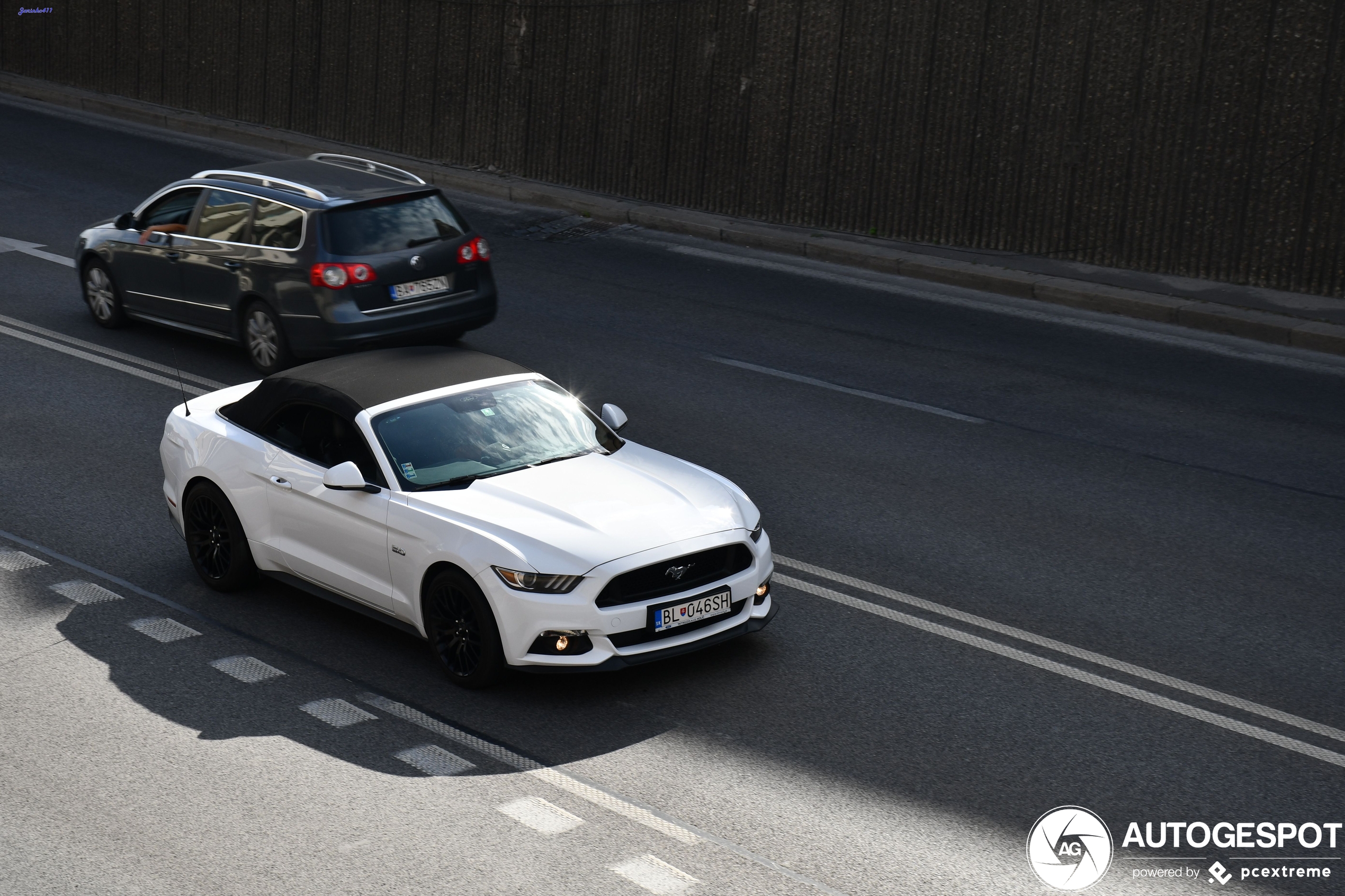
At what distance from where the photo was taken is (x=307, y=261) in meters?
12.0

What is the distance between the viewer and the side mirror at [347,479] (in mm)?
7465

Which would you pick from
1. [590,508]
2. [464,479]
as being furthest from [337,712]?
[590,508]

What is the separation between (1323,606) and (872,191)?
461 inches

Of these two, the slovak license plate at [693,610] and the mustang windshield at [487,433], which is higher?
the mustang windshield at [487,433]

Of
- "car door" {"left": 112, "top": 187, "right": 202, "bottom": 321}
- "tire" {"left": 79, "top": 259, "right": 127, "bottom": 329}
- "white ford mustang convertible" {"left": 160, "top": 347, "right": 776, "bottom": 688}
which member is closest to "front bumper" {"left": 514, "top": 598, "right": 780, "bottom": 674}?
"white ford mustang convertible" {"left": 160, "top": 347, "right": 776, "bottom": 688}

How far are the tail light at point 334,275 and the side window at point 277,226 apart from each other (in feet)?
1.10

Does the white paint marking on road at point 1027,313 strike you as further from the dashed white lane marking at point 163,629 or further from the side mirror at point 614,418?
the dashed white lane marking at point 163,629

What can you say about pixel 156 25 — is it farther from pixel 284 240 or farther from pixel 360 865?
pixel 360 865

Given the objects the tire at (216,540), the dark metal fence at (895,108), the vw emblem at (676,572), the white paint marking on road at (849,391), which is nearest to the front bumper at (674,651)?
the vw emblem at (676,572)

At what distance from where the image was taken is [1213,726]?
22.4ft

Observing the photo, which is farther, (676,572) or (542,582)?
(676,572)

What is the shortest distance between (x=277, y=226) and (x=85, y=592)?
191 inches

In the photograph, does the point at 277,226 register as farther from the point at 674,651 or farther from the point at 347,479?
the point at 674,651

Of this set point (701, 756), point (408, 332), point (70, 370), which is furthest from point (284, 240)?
point (701, 756)
